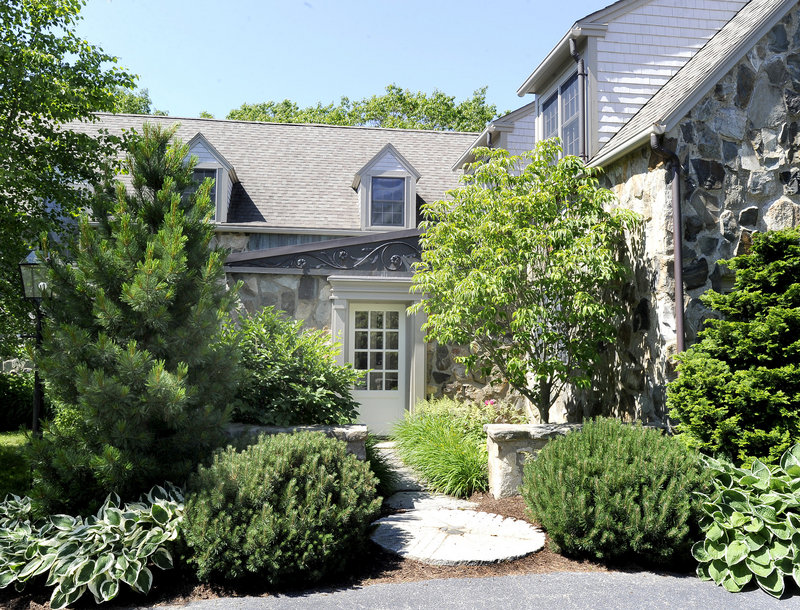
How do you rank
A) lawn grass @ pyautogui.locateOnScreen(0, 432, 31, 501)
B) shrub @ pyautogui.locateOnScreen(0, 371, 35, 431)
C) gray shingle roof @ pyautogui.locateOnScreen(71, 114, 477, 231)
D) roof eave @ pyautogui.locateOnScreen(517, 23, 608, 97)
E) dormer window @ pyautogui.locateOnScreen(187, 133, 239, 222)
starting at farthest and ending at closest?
gray shingle roof @ pyautogui.locateOnScreen(71, 114, 477, 231), dormer window @ pyautogui.locateOnScreen(187, 133, 239, 222), shrub @ pyautogui.locateOnScreen(0, 371, 35, 431), roof eave @ pyautogui.locateOnScreen(517, 23, 608, 97), lawn grass @ pyautogui.locateOnScreen(0, 432, 31, 501)

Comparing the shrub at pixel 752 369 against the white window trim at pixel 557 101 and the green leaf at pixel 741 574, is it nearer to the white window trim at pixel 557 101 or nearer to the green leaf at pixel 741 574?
the green leaf at pixel 741 574

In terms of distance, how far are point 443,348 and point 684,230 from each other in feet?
14.9

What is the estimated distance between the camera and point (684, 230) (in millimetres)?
6520

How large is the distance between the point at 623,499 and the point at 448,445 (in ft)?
9.15

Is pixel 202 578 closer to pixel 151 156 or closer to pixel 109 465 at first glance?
pixel 109 465

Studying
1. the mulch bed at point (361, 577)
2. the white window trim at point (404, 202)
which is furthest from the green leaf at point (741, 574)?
the white window trim at point (404, 202)

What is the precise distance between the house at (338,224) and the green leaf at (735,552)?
4911mm

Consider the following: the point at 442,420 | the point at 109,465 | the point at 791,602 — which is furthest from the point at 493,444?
the point at 109,465

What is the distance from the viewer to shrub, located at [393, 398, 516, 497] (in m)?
6.76

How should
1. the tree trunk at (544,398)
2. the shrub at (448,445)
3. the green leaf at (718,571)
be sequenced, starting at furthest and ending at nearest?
the tree trunk at (544,398) < the shrub at (448,445) < the green leaf at (718,571)

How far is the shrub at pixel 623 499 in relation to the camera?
4.59 metres

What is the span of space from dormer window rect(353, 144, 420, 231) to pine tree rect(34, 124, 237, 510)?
22.9 ft

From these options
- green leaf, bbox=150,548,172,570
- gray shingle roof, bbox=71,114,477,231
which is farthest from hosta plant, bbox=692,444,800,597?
gray shingle roof, bbox=71,114,477,231

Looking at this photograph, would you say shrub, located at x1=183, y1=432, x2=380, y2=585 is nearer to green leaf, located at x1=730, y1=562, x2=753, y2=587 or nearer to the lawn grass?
the lawn grass
